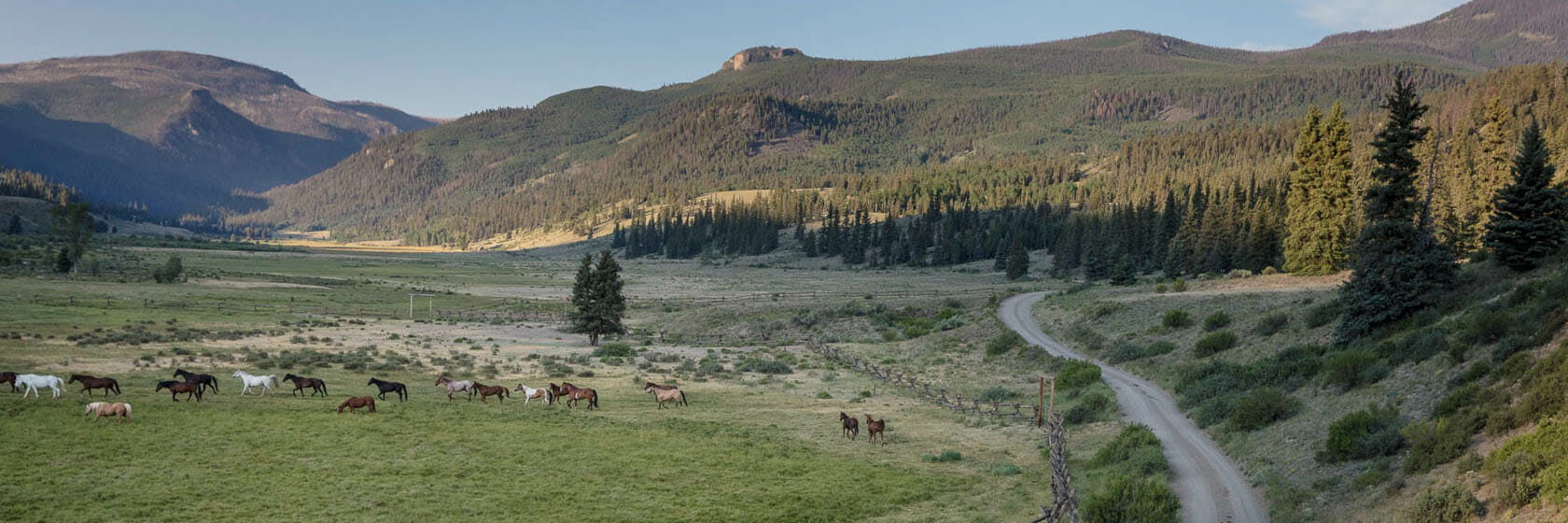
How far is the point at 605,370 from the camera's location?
46781 mm

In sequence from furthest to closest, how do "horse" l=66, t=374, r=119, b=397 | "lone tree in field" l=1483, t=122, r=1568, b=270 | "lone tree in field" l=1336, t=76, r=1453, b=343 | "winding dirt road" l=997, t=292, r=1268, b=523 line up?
"lone tree in field" l=1336, t=76, r=1453, b=343, "lone tree in field" l=1483, t=122, r=1568, b=270, "horse" l=66, t=374, r=119, b=397, "winding dirt road" l=997, t=292, r=1268, b=523

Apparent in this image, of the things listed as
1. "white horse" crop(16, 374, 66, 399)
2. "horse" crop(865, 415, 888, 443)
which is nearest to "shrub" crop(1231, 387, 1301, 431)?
"horse" crop(865, 415, 888, 443)

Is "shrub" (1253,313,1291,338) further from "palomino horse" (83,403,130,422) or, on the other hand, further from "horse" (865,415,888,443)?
"palomino horse" (83,403,130,422)

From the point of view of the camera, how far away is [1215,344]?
38406 millimetres

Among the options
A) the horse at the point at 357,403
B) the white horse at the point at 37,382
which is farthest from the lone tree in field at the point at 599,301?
the white horse at the point at 37,382

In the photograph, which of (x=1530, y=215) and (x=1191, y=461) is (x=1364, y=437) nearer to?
(x=1191, y=461)

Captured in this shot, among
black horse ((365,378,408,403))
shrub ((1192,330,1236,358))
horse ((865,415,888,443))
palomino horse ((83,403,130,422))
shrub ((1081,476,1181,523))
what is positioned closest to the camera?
shrub ((1081,476,1181,523))

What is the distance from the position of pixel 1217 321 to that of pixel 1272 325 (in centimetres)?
494

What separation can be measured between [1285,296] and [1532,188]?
16153 mm

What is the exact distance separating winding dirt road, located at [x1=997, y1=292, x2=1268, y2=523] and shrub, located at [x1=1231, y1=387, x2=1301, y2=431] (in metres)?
1.19

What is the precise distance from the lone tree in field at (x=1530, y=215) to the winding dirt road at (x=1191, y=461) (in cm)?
1274

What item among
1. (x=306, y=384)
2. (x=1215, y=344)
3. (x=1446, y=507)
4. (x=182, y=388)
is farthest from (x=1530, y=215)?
(x=182, y=388)

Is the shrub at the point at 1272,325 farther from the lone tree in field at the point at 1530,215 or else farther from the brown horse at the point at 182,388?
the brown horse at the point at 182,388

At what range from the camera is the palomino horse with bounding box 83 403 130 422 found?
2405 cm
